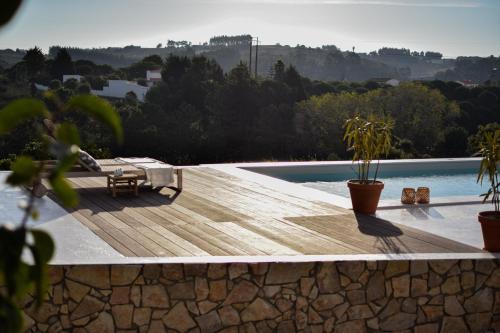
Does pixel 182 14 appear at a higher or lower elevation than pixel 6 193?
higher

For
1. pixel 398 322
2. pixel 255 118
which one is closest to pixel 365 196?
pixel 398 322

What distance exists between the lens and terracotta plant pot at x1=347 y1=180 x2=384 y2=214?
24.0ft

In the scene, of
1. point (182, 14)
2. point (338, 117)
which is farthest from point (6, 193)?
point (182, 14)

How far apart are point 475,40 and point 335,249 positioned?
84.2 ft

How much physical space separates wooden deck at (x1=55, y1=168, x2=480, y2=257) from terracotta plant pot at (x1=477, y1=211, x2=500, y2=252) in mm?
121

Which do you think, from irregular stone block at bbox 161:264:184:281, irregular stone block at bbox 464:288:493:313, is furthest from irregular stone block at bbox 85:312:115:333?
irregular stone block at bbox 464:288:493:313

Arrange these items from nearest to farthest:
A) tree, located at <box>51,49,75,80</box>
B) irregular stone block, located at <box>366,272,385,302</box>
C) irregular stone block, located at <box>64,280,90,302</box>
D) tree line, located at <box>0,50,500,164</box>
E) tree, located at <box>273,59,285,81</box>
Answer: irregular stone block, located at <box>64,280,90,302</box>
irregular stone block, located at <box>366,272,385,302</box>
tree line, located at <box>0,50,500,164</box>
tree, located at <box>273,59,285,81</box>
tree, located at <box>51,49,75,80</box>

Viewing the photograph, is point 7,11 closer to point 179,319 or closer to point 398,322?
point 179,319

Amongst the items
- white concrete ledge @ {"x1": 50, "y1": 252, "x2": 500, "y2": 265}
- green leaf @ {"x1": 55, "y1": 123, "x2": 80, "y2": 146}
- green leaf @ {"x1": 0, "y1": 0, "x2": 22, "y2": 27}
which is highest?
green leaf @ {"x1": 0, "y1": 0, "x2": 22, "y2": 27}

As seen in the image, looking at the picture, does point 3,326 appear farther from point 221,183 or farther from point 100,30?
point 100,30

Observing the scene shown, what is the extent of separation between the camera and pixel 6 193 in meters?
8.30

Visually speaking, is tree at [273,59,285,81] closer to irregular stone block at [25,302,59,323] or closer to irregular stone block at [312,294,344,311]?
irregular stone block at [312,294,344,311]

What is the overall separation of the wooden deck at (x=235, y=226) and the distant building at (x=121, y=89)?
76.3 feet

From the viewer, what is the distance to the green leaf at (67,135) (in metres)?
0.89
